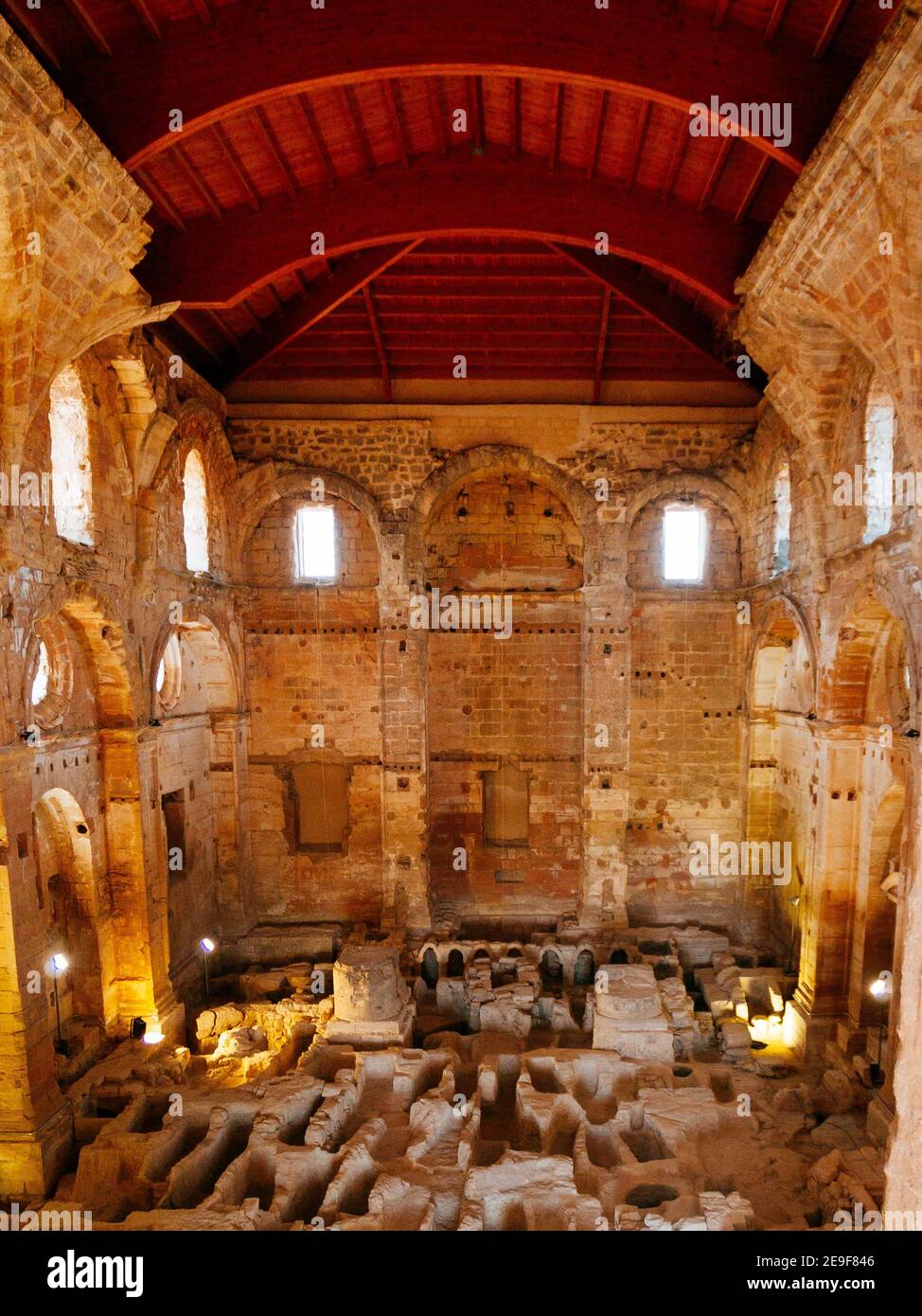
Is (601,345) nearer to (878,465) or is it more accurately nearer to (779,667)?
(878,465)

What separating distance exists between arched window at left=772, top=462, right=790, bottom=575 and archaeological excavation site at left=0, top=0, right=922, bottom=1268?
10 cm

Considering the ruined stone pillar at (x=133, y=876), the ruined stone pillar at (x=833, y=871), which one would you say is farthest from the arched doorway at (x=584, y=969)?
the ruined stone pillar at (x=133, y=876)

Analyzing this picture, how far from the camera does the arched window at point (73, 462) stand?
898 cm

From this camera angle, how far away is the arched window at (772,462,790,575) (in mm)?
11961

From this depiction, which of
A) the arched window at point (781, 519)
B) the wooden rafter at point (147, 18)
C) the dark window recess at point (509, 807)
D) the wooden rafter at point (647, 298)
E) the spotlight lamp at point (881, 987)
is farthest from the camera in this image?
the dark window recess at point (509, 807)

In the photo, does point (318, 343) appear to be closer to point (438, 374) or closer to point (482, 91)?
point (438, 374)

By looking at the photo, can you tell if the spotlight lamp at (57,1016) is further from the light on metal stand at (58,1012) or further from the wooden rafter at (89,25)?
the wooden rafter at (89,25)

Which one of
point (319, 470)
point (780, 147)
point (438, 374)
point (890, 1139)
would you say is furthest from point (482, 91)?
point (890, 1139)

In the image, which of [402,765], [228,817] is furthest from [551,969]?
[228,817]

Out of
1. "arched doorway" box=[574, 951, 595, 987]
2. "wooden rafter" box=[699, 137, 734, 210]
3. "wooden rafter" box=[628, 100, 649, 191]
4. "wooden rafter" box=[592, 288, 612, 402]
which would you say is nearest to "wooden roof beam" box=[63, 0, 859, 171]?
"wooden rafter" box=[628, 100, 649, 191]

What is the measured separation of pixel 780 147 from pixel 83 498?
839 centimetres

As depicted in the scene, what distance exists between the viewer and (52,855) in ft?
31.6

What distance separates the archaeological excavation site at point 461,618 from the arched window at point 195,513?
0.07 m

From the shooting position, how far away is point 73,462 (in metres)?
9.03
